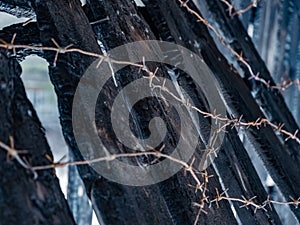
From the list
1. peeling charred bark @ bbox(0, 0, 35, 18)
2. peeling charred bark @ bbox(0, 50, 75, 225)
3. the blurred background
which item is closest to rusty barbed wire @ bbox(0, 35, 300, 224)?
peeling charred bark @ bbox(0, 50, 75, 225)

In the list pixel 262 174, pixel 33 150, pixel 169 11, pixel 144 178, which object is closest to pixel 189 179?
pixel 144 178

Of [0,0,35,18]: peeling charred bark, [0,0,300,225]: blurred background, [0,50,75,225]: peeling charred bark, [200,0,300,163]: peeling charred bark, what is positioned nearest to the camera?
[0,50,75,225]: peeling charred bark

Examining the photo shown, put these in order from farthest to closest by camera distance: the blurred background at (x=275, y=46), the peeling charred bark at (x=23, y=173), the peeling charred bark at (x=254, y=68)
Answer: the blurred background at (x=275, y=46) → the peeling charred bark at (x=254, y=68) → the peeling charred bark at (x=23, y=173)

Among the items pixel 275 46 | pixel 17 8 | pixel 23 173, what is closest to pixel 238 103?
pixel 17 8

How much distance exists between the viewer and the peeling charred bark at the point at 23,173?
46cm

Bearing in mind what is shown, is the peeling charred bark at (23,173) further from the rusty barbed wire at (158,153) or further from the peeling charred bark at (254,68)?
the peeling charred bark at (254,68)

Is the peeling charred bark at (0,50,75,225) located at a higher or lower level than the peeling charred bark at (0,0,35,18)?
lower

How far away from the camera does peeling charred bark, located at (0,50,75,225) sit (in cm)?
46

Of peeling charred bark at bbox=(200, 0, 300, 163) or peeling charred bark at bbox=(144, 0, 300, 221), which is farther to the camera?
peeling charred bark at bbox=(200, 0, 300, 163)

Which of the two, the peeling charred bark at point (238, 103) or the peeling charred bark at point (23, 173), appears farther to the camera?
the peeling charred bark at point (238, 103)

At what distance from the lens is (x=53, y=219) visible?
1.57 ft

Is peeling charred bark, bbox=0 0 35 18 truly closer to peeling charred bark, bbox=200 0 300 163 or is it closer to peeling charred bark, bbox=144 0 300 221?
peeling charred bark, bbox=144 0 300 221

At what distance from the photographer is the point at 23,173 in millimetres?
473

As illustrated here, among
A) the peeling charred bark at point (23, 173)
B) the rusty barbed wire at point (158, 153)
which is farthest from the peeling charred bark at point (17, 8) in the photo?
the peeling charred bark at point (23, 173)
